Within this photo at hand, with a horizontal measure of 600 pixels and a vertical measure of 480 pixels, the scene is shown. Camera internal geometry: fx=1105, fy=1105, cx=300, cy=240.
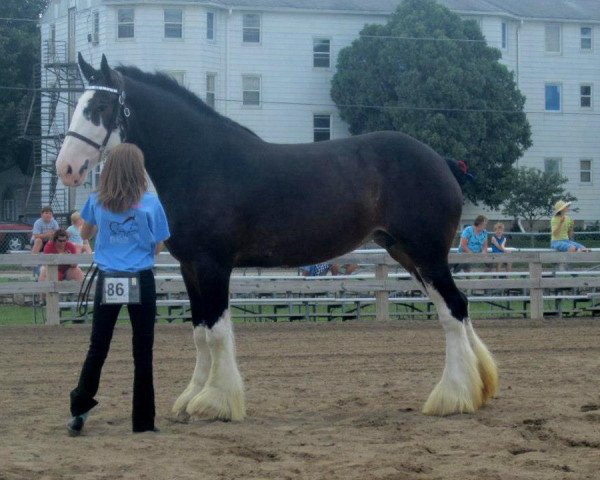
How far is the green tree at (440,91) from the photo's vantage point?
47.3 metres

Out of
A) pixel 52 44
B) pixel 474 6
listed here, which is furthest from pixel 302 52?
pixel 52 44

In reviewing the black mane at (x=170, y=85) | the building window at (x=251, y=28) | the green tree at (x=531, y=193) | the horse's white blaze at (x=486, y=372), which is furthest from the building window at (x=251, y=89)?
the horse's white blaze at (x=486, y=372)

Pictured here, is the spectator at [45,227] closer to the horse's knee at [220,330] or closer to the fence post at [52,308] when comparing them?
the fence post at [52,308]

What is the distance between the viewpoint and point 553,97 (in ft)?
179

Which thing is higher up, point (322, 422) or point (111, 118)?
point (111, 118)

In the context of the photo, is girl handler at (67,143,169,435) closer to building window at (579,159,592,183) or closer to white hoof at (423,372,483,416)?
white hoof at (423,372,483,416)

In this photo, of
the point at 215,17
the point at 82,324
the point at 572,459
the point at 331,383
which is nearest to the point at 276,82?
the point at 215,17

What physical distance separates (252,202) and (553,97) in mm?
48448

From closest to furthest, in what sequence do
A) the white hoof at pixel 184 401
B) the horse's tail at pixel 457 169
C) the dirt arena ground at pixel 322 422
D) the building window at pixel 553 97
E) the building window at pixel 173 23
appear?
the dirt arena ground at pixel 322 422, the white hoof at pixel 184 401, the horse's tail at pixel 457 169, the building window at pixel 173 23, the building window at pixel 553 97

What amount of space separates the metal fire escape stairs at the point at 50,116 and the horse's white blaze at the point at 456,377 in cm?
3872

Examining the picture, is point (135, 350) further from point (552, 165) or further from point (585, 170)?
point (585, 170)

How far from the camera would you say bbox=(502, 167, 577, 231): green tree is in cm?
4756

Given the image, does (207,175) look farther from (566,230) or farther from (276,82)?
(276,82)

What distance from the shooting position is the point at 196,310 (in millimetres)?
8297
